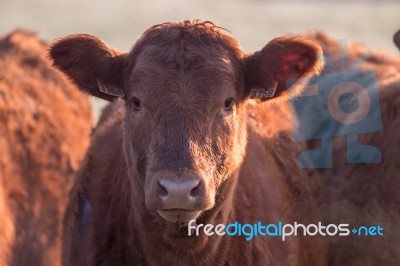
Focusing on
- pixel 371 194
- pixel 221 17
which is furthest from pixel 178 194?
pixel 221 17

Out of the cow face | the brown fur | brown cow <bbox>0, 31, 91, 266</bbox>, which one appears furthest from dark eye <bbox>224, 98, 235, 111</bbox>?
brown cow <bbox>0, 31, 91, 266</bbox>

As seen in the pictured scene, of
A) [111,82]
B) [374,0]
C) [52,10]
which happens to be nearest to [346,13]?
[374,0]

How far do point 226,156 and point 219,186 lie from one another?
17 cm

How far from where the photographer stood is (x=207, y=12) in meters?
23.6

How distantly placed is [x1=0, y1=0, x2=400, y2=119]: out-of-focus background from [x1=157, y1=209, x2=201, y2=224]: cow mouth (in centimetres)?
1236

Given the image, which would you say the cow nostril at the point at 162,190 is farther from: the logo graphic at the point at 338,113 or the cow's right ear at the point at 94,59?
the logo graphic at the point at 338,113

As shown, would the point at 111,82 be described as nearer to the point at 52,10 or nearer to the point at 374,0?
the point at 52,10

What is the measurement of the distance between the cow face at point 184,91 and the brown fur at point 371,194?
1.17 metres

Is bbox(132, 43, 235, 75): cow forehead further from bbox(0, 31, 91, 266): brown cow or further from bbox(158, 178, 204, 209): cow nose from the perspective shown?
bbox(0, 31, 91, 266): brown cow

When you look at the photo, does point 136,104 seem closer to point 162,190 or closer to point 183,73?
point 183,73

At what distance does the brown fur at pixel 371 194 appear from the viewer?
5.99m

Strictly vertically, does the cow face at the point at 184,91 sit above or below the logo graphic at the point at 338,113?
above

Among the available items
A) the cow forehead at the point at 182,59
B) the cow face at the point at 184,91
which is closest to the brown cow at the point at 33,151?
the cow face at the point at 184,91

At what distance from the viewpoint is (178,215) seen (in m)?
4.61
